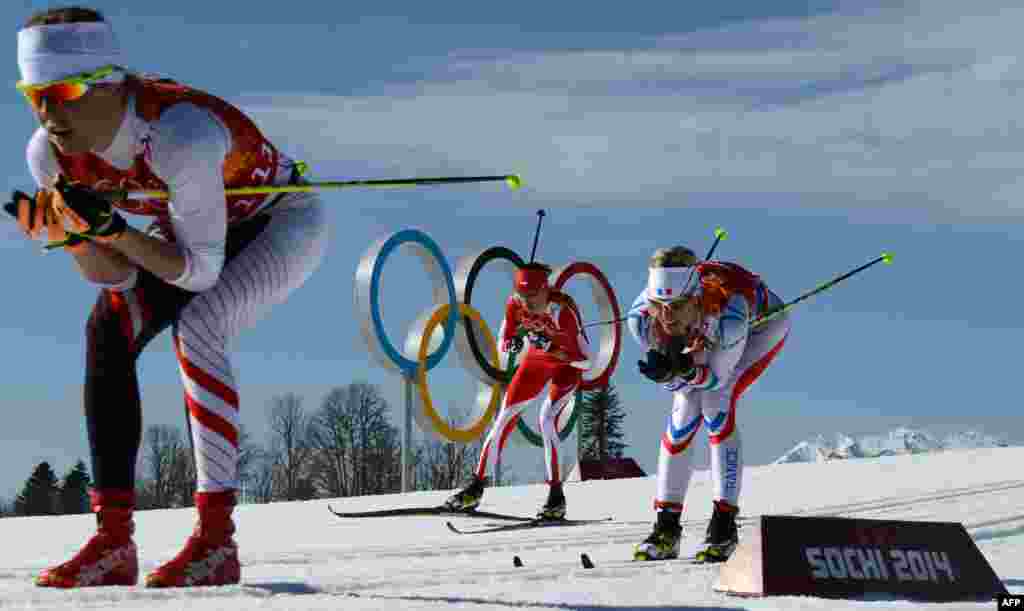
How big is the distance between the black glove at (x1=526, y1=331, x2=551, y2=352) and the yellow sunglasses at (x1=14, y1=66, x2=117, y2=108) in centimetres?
763

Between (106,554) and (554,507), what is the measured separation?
6.73 meters

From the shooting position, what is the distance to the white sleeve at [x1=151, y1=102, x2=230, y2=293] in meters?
4.83

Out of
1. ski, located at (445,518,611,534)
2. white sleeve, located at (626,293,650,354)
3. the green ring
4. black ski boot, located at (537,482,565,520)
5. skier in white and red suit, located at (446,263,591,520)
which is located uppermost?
the green ring

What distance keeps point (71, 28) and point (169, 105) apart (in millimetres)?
400

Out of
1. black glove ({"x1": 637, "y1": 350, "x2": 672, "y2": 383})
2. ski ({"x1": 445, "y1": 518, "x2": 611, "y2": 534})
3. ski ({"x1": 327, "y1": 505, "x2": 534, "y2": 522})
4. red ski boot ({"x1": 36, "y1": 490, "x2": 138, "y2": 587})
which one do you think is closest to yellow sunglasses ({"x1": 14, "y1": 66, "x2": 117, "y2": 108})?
red ski boot ({"x1": 36, "y1": 490, "x2": 138, "y2": 587})

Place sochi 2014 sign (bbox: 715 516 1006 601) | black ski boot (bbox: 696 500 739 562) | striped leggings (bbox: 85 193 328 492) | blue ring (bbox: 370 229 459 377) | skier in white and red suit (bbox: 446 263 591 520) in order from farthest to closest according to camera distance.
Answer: blue ring (bbox: 370 229 459 377), skier in white and red suit (bbox: 446 263 591 520), black ski boot (bbox: 696 500 739 562), sochi 2014 sign (bbox: 715 516 1006 601), striped leggings (bbox: 85 193 328 492)

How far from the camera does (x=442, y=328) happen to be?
18438 mm

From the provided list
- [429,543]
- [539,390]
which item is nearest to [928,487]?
[539,390]

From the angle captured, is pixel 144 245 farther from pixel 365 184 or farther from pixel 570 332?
pixel 570 332

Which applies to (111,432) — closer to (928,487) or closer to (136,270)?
Result: (136,270)

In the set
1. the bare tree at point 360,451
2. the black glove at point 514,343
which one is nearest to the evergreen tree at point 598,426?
the bare tree at point 360,451

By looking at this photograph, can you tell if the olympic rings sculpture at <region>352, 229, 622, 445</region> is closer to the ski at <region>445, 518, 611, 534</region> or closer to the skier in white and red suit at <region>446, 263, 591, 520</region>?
the skier in white and red suit at <region>446, 263, 591, 520</region>

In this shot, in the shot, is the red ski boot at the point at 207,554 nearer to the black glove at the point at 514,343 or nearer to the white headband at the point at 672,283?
the white headband at the point at 672,283

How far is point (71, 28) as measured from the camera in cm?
482
